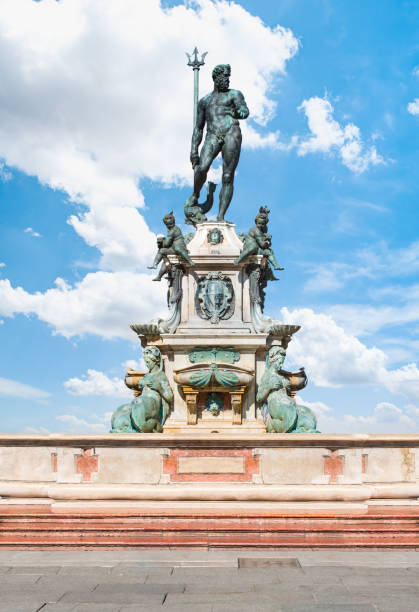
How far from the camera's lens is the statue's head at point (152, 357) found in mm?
11648

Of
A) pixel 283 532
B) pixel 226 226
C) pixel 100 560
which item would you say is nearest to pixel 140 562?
pixel 100 560

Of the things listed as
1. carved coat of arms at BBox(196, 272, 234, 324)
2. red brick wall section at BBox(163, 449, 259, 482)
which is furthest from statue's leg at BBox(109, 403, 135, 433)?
red brick wall section at BBox(163, 449, 259, 482)

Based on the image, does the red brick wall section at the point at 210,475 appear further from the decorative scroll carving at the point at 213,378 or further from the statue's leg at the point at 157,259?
the statue's leg at the point at 157,259

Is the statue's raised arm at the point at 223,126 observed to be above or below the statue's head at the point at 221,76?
below

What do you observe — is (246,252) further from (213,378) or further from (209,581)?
(209,581)

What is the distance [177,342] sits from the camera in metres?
12.2

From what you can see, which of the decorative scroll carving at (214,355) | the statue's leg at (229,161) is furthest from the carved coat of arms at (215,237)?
the decorative scroll carving at (214,355)

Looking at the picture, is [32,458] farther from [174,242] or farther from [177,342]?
[174,242]

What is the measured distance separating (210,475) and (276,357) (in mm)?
4202

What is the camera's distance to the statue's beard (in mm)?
14043

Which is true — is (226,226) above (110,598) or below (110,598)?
above

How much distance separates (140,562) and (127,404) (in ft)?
17.7

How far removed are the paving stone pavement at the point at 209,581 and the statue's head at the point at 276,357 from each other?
502cm

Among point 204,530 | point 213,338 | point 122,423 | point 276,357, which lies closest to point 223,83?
point 213,338
